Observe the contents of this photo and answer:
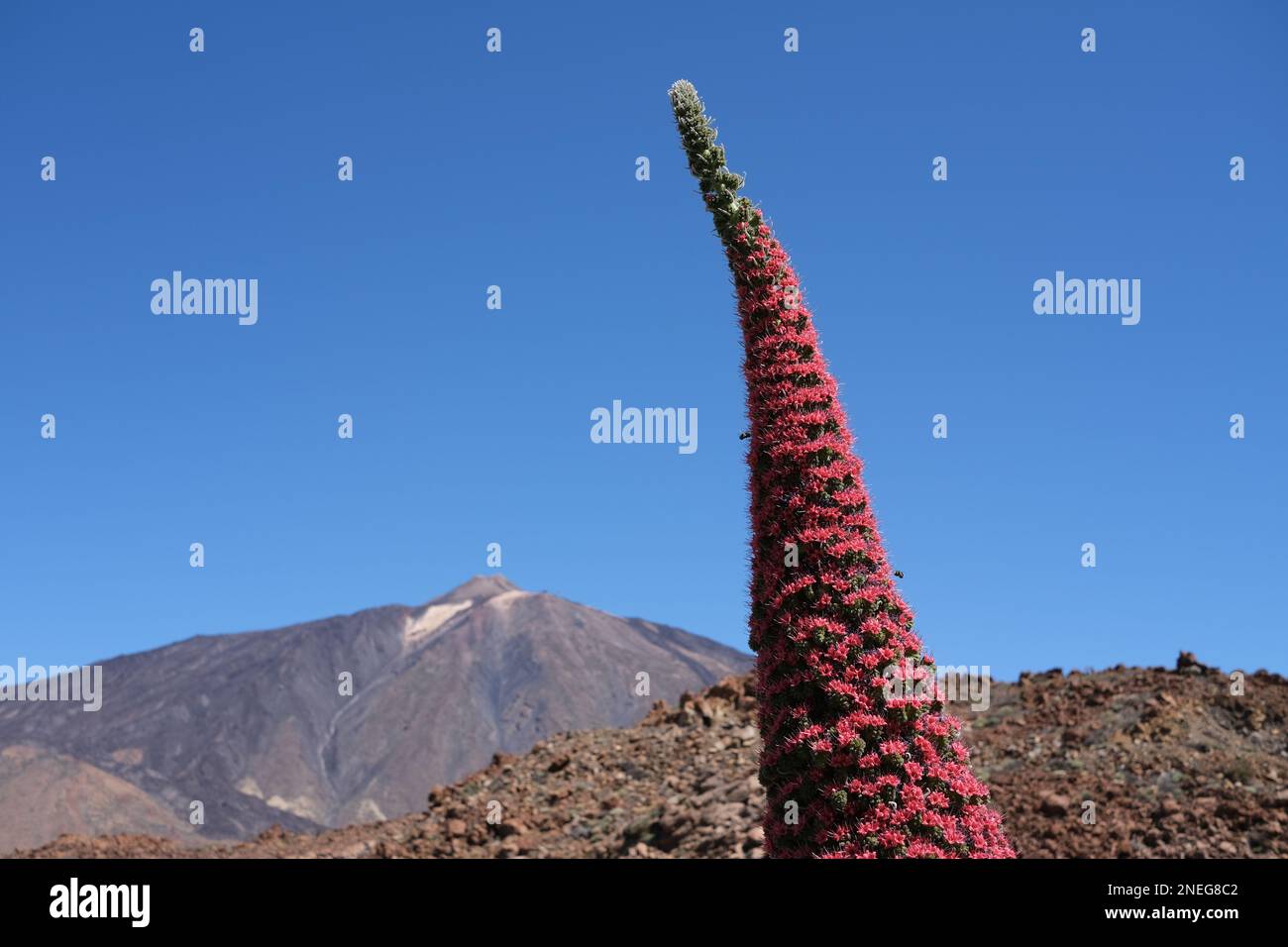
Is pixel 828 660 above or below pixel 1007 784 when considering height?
above

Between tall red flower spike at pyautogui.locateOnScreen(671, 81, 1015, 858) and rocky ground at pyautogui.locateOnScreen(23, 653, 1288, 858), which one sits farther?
rocky ground at pyautogui.locateOnScreen(23, 653, 1288, 858)

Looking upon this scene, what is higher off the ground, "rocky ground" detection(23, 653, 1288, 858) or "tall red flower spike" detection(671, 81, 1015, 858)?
"tall red flower spike" detection(671, 81, 1015, 858)

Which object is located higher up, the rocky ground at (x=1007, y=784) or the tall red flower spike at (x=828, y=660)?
the tall red flower spike at (x=828, y=660)

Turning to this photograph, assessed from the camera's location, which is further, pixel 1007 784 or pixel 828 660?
pixel 1007 784

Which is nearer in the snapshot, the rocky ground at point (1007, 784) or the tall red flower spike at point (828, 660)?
the tall red flower spike at point (828, 660)
